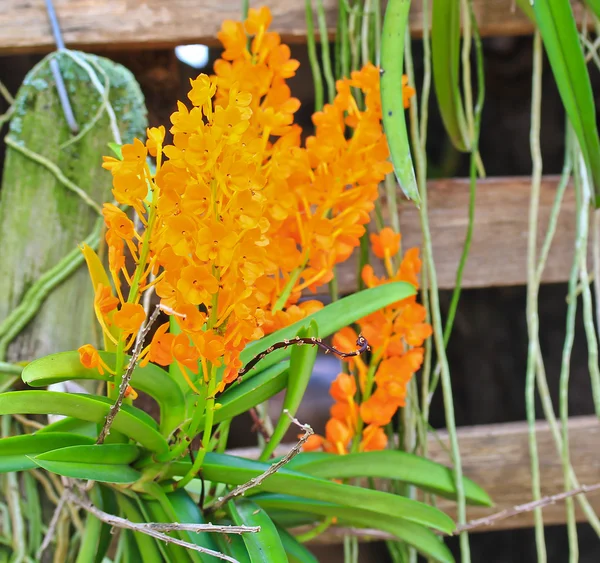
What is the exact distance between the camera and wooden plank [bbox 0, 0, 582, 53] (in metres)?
0.76

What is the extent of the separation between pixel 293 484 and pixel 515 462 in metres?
0.43

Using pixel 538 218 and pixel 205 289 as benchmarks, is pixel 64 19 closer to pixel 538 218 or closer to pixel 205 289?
pixel 205 289

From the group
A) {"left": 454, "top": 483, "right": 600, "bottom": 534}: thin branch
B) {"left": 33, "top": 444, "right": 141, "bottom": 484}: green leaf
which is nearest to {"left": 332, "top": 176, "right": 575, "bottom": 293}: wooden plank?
{"left": 454, "top": 483, "right": 600, "bottom": 534}: thin branch

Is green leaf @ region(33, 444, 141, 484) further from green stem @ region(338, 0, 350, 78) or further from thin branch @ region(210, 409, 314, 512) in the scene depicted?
green stem @ region(338, 0, 350, 78)

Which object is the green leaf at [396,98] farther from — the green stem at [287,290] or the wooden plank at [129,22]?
the wooden plank at [129,22]

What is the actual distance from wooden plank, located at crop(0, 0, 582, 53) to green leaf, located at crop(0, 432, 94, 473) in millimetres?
511

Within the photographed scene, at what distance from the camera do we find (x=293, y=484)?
51 centimetres

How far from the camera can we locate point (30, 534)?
0.63 metres

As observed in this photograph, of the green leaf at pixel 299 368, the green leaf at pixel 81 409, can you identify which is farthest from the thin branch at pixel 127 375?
the green leaf at pixel 299 368

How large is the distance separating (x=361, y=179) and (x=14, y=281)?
1.26 feet

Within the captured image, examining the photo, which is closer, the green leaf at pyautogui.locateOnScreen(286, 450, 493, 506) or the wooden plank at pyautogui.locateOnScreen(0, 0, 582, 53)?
the green leaf at pyautogui.locateOnScreen(286, 450, 493, 506)

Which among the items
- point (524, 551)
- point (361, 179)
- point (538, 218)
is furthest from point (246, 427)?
point (361, 179)

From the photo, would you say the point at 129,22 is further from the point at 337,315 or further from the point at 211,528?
the point at 211,528

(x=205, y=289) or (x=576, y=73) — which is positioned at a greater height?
(x=576, y=73)
